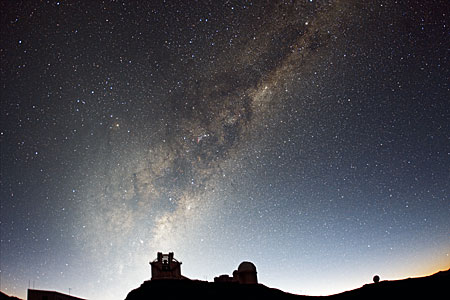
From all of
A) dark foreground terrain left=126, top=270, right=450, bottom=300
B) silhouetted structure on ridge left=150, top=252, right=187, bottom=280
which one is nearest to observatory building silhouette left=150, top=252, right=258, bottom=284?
silhouetted structure on ridge left=150, top=252, right=187, bottom=280

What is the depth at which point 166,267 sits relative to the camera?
34.8 m

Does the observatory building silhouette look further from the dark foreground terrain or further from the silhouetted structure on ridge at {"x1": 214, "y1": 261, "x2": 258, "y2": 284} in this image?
the dark foreground terrain

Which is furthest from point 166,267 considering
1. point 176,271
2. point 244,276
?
point 244,276

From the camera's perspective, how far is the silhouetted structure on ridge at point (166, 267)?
34.2m

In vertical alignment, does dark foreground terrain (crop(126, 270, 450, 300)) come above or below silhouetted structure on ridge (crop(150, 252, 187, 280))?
below

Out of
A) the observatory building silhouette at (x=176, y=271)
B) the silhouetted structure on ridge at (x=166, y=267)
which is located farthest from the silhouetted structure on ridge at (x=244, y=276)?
the silhouetted structure on ridge at (x=166, y=267)

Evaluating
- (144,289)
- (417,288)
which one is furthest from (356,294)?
(144,289)

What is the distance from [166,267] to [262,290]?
37.5 ft

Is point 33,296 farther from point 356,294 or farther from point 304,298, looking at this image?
point 356,294

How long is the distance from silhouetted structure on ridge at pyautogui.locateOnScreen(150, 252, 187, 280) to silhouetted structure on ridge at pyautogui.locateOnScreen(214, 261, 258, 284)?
458 centimetres

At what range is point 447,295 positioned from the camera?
21.7m

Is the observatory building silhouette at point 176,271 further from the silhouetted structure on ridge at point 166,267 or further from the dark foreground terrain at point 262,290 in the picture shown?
the dark foreground terrain at point 262,290

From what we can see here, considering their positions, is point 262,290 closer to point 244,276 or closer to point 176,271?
point 244,276

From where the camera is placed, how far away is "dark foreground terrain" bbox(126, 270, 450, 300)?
2336 cm
